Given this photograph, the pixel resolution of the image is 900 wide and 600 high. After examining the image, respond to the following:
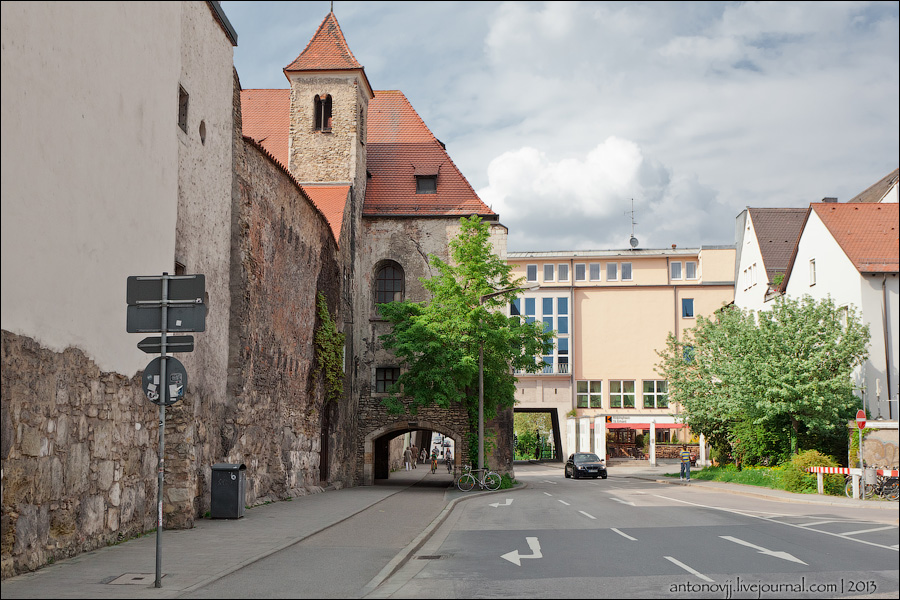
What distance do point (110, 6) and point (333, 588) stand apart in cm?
856

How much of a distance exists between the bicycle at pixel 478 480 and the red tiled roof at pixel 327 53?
58.5ft

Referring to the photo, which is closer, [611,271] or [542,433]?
[611,271]

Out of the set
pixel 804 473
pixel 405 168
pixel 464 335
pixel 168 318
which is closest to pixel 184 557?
pixel 168 318

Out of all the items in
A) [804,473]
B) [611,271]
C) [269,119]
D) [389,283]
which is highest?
[269,119]

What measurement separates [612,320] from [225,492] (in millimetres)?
54096

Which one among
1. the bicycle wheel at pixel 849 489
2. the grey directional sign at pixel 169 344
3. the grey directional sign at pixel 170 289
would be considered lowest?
the bicycle wheel at pixel 849 489

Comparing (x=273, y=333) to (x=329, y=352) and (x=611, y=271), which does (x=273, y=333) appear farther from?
(x=611, y=271)

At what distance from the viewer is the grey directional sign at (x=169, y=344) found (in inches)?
385

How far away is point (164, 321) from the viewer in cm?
976

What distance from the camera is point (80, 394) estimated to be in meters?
11.8

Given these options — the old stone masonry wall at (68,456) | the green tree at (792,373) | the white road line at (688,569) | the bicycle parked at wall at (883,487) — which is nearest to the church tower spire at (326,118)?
the green tree at (792,373)

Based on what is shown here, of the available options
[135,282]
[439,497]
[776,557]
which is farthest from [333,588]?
[439,497]

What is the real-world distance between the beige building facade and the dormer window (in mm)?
26005

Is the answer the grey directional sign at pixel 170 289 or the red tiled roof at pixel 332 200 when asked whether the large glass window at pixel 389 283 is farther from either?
the grey directional sign at pixel 170 289
